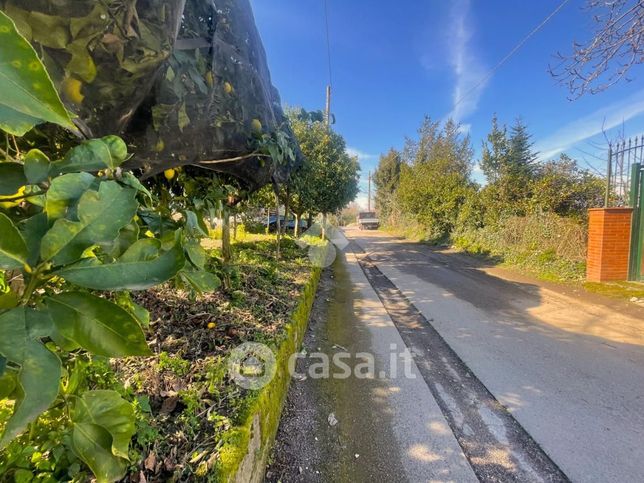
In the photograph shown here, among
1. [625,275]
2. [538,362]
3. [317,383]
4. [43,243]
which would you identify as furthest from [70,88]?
[625,275]

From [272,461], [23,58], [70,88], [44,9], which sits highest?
[44,9]

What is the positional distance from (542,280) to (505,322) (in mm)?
3599

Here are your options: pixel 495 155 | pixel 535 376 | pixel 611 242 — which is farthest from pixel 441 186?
pixel 535 376

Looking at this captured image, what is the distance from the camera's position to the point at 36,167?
1.50 ft

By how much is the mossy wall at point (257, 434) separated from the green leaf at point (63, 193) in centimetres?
132

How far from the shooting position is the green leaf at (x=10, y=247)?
32 centimetres

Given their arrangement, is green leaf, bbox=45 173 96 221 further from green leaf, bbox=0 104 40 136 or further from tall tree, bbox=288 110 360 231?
tall tree, bbox=288 110 360 231

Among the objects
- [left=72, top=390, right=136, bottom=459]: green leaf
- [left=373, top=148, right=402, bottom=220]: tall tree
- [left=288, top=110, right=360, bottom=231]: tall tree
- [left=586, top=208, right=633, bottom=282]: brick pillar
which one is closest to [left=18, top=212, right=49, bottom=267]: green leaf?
[left=72, top=390, right=136, bottom=459]: green leaf

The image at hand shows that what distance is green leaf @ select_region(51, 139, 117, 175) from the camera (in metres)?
0.49

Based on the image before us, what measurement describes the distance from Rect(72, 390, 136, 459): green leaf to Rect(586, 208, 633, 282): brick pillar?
7.69m

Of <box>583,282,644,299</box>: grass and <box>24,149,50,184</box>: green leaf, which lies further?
<box>583,282,644,299</box>: grass

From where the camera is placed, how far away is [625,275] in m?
5.84

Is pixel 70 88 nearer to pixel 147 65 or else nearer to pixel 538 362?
pixel 147 65

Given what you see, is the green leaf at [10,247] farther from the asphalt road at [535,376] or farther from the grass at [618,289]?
the grass at [618,289]
